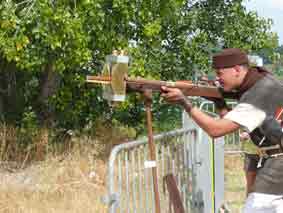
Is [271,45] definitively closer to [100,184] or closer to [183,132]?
[100,184]

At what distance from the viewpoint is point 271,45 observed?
11.4 metres

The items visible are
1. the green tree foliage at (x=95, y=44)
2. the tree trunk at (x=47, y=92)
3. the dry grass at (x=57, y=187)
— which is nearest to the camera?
the dry grass at (x=57, y=187)

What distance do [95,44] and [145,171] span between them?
432cm

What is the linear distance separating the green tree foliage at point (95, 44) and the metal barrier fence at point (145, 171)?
2.69m

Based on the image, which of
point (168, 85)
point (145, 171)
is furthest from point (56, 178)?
point (168, 85)

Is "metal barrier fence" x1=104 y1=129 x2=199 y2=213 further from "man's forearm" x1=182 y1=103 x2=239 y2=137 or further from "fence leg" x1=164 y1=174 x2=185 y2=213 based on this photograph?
"man's forearm" x1=182 y1=103 x2=239 y2=137

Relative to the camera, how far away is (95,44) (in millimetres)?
8852

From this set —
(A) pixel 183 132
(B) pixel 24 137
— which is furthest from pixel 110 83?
(B) pixel 24 137

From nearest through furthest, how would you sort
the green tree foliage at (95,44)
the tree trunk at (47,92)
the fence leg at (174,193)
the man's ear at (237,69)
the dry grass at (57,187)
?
the man's ear at (237,69) < the fence leg at (174,193) < the dry grass at (57,187) < the green tree foliage at (95,44) < the tree trunk at (47,92)

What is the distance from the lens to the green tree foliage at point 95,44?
7859 millimetres

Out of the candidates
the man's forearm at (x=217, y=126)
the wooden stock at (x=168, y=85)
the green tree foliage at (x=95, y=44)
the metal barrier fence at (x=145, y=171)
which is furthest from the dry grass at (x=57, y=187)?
the man's forearm at (x=217, y=126)

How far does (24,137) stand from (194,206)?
15.5ft

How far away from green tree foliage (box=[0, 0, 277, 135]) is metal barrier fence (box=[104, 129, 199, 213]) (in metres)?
2.69

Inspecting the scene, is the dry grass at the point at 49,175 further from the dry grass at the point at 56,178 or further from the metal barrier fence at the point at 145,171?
the metal barrier fence at the point at 145,171
